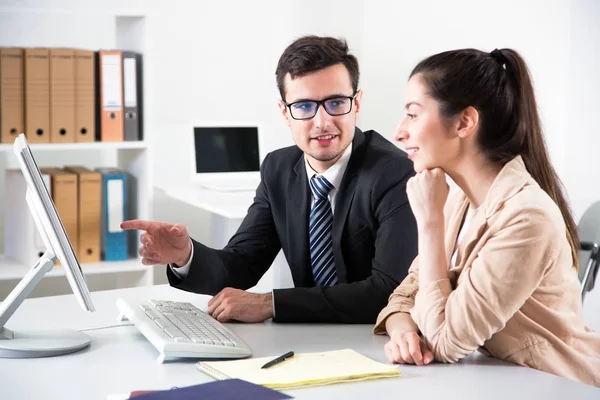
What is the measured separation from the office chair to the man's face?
969 millimetres

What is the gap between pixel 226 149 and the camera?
157 inches

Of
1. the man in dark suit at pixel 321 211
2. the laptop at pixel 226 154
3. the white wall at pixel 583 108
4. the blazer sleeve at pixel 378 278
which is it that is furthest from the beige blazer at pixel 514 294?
the laptop at pixel 226 154

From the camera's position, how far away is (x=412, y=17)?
4316mm

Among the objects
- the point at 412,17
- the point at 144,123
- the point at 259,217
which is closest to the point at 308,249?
the point at 259,217

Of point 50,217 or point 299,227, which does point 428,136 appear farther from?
point 50,217

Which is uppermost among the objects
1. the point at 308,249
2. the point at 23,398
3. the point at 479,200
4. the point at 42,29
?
the point at 42,29

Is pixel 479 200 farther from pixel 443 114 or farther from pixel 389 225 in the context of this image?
pixel 389 225

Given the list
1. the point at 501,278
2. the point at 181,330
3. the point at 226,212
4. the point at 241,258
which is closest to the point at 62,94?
the point at 226,212

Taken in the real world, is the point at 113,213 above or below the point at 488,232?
below

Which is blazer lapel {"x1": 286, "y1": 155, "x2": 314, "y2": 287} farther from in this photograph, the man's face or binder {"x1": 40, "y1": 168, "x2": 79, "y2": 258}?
binder {"x1": 40, "y1": 168, "x2": 79, "y2": 258}

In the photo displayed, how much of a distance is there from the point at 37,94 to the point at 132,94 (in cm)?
39

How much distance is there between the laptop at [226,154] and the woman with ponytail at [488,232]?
7.46ft

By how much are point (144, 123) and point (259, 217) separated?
152 cm

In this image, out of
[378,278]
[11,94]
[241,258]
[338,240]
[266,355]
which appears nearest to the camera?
[266,355]
